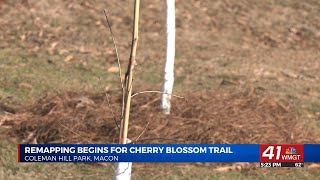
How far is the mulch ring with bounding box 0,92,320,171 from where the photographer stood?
23.5ft

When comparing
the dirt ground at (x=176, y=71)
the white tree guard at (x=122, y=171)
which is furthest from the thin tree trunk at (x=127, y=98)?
the dirt ground at (x=176, y=71)

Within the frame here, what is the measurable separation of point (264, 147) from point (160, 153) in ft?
3.38

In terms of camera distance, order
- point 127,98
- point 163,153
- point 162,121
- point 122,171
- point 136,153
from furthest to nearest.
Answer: point 162,121
point 163,153
point 136,153
point 122,171
point 127,98

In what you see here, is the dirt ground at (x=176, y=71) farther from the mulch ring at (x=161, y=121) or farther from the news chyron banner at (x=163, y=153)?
the news chyron banner at (x=163, y=153)

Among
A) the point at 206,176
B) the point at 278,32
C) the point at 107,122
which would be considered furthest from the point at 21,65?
the point at 278,32

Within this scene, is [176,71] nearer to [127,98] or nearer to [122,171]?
[122,171]

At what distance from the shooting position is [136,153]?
4.73 metres

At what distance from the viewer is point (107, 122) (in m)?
7.38

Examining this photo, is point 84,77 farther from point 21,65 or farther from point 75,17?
point 75,17

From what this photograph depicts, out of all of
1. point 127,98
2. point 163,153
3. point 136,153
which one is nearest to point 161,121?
point 163,153

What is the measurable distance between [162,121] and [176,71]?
141 inches

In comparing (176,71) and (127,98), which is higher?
(176,71)

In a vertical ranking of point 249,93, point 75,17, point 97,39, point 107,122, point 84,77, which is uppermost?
point 75,17

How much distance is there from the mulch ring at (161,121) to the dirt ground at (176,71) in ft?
0.05
